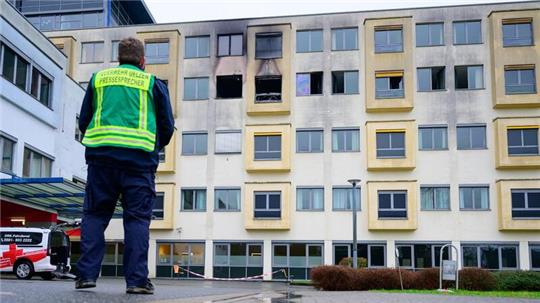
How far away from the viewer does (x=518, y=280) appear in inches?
985

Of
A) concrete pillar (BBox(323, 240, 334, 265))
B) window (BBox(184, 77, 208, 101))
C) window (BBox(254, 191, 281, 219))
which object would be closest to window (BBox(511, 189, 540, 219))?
concrete pillar (BBox(323, 240, 334, 265))

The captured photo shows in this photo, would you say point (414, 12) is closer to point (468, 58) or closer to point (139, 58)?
point (468, 58)

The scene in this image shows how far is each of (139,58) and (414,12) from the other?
39401mm

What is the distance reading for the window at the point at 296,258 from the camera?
41.1 metres

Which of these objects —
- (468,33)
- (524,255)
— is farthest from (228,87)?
(524,255)

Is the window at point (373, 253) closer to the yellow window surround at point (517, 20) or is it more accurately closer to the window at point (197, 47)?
the yellow window surround at point (517, 20)

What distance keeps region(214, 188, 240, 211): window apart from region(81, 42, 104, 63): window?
12318mm

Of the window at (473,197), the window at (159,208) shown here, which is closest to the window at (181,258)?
the window at (159,208)

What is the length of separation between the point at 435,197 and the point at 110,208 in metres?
37.5

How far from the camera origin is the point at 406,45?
4181cm

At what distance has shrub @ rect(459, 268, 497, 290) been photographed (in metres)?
22.4

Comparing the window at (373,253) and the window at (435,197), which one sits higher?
the window at (435,197)

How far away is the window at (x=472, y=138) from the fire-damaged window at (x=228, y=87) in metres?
14.1

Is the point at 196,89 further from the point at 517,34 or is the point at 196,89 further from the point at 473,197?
the point at 517,34
